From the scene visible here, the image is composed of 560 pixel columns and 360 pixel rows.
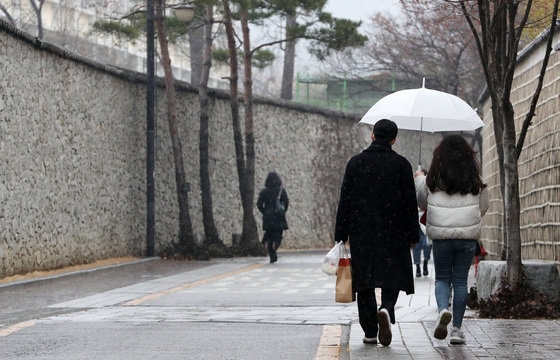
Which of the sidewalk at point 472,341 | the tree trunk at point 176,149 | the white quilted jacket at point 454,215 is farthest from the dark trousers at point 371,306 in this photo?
the tree trunk at point 176,149

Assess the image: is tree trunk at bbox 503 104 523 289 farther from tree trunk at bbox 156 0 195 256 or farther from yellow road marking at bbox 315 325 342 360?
tree trunk at bbox 156 0 195 256

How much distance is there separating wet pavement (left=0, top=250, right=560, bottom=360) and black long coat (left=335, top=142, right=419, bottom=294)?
0.50 meters

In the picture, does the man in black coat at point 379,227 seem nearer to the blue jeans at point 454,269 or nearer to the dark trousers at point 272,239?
the blue jeans at point 454,269

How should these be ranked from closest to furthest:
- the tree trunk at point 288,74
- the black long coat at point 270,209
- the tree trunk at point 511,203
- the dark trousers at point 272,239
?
the tree trunk at point 511,203 < the dark trousers at point 272,239 < the black long coat at point 270,209 < the tree trunk at point 288,74

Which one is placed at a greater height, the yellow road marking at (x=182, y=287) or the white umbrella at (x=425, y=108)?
the white umbrella at (x=425, y=108)

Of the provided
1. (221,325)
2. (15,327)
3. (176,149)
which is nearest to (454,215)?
(221,325)

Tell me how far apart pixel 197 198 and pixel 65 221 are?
671 centimetres

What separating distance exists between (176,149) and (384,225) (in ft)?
49.9

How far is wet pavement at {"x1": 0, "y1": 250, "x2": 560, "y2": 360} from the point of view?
7.88m

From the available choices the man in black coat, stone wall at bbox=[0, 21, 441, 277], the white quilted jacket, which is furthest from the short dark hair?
stone wall at bbox=[0, 21, 441, 277]

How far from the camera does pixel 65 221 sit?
1841cm

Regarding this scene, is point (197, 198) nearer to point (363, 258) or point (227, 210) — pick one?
point (227, 210)

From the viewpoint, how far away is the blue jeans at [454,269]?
8148mm

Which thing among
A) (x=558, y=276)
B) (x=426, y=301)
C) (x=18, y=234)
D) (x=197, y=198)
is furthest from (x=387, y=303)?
(x=197, y=198)
